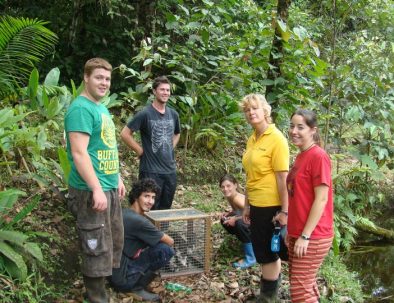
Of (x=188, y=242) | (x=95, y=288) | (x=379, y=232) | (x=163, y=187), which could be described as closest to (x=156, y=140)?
(x=163, y=187)

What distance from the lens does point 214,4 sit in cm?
589

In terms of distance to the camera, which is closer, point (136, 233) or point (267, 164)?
point (267, 164)

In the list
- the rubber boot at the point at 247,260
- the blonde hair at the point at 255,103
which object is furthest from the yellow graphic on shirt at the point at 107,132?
the rubber boot at the point at 247,260

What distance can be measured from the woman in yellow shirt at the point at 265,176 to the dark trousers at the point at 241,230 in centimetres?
71

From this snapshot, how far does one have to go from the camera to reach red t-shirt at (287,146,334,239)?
2.97 metres

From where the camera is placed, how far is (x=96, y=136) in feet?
9.97

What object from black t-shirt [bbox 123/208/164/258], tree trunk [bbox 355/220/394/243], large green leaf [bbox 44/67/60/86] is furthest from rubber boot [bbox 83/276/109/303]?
tree trunk [bbox 355/220/394/243]

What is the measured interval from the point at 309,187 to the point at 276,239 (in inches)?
24.6

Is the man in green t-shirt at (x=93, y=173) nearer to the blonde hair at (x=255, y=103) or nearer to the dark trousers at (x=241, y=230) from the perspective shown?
the blonde hair at (x=255, y=103)

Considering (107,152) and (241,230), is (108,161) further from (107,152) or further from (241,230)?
(241,230)

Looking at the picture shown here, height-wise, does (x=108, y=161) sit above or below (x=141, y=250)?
above

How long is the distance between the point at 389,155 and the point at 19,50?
4909 millimetres

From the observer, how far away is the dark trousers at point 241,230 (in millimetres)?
4355

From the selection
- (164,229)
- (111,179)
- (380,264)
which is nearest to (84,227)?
(111,179)
